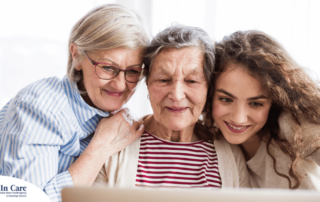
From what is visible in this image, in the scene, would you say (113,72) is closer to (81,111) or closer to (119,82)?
(119,82)

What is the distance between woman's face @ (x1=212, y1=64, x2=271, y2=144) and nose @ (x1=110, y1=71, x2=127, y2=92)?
486 millimetres

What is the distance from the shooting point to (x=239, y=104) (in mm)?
1396

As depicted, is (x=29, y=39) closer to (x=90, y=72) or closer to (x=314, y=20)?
(x=90, y=72)

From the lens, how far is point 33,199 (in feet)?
3.79

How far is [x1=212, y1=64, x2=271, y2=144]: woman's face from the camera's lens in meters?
1.37

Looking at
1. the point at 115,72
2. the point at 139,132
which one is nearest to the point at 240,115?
the point at 139,132

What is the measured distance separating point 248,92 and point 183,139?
459mm

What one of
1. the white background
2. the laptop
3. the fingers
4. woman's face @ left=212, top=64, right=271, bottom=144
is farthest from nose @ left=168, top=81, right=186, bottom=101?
the white background

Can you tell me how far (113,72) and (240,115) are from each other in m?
0.68

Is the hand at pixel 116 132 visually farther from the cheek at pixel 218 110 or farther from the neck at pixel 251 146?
the neck at pixel 251 146

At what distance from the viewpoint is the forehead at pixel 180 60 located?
1.37 m

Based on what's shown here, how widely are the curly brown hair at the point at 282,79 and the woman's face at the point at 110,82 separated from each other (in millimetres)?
448

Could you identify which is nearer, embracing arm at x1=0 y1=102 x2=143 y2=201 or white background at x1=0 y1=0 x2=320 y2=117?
embracing arm at x1=0 y1=102 x2=143 y2=201

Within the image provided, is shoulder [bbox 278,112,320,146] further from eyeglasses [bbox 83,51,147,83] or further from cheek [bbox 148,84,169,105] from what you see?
eyeglasses [bbox 83,51,147,83]
